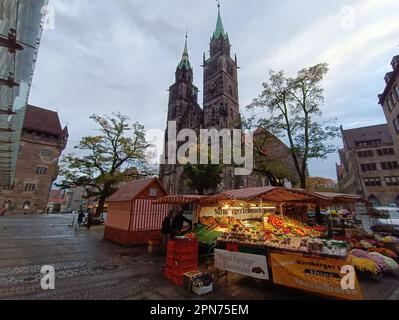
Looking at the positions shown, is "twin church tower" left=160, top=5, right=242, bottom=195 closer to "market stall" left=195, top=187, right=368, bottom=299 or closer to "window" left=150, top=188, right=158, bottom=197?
"window" left=150, top=188, right=158, bottom=197

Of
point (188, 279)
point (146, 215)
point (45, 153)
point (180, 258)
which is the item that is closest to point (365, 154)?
point (146, 215)

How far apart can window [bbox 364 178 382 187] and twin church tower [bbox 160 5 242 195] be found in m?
27.5

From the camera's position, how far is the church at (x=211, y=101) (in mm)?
43469

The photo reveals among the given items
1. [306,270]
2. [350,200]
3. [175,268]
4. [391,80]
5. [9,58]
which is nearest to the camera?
[306,270]

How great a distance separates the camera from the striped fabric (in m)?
12.3

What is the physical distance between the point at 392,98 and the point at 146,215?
3033 cm

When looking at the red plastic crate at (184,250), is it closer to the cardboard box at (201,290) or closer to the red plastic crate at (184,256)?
the red plastic crate at (184,256)

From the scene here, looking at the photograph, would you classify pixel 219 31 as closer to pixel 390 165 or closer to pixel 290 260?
pixel 390 165

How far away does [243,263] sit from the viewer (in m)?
5.92

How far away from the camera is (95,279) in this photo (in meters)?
6.07

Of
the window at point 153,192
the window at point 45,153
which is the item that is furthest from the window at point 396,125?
the window at point 45,153
